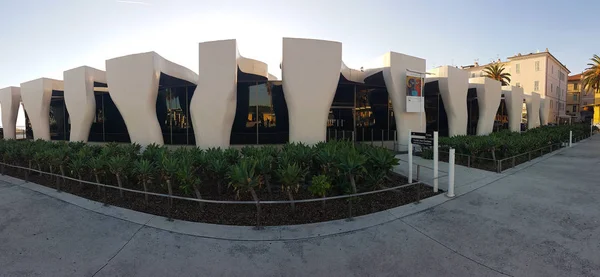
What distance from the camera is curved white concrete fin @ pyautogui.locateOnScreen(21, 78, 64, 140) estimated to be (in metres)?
18.8

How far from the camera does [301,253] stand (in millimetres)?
4250

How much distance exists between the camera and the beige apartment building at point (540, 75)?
46812 mm

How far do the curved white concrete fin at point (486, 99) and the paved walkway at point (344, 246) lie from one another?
55.2ft

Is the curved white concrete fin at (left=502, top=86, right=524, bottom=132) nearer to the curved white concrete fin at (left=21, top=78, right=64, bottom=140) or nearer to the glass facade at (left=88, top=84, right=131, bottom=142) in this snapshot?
the glass facade at (left=88, top=84, right=131, bottom=142)

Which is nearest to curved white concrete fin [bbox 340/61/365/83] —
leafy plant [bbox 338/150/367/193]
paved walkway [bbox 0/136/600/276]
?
A: leafy plant [bbox 338/150/367/193]

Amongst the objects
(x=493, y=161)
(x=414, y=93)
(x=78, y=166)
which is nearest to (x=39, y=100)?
(x=78, y=166)

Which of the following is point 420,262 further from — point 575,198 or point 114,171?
point 114,171

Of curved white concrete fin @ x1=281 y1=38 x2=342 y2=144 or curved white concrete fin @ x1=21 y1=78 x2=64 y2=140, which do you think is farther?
curved white concrete fin @ x1=21 y1=78 x2=64 y2=140

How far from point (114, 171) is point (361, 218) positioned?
6.51 m

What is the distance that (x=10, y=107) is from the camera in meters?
22.9

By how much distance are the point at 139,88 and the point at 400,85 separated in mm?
14121

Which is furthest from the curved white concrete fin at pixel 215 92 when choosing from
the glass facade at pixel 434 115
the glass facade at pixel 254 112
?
the glass facade at pixel 434 115

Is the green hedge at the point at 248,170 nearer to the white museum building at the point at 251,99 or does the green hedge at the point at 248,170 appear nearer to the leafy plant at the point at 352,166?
the leafy plant at the point at 352,166

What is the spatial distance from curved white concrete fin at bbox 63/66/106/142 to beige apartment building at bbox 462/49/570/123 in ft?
170
